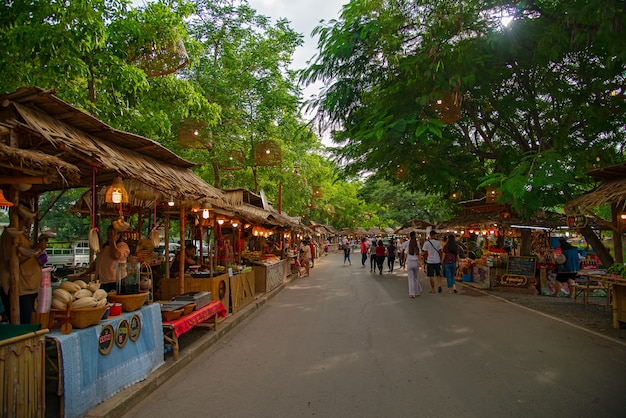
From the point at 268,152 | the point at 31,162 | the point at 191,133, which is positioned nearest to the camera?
the point at 31,162

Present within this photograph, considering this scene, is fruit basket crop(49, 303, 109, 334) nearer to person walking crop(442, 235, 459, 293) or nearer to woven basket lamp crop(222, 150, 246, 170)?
person walking crop(442, 235, 459, 293)

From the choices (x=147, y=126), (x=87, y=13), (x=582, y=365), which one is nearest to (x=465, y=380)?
(x=582, y=365)

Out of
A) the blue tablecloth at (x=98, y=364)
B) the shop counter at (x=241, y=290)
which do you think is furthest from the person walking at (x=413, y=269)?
the blue tablecloth at (x=98, y=364)

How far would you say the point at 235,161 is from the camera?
18750mm

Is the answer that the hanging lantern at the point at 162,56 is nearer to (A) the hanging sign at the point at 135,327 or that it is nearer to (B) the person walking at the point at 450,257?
(A) the hanging sign at the point at 135,327

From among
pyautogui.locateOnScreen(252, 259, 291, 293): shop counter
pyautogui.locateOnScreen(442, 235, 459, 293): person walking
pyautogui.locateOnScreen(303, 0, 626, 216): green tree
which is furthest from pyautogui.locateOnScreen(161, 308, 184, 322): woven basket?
pyautogui.locateOnScreen(442, 235, 459, 293): person walking

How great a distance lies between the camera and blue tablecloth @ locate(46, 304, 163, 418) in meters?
3.85

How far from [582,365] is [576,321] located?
370 cm

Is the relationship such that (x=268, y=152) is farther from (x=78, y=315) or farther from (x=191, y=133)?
(x=78, y=315)

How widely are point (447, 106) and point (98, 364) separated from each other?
7.76 meters

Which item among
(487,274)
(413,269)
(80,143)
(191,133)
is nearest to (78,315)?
(80,143)

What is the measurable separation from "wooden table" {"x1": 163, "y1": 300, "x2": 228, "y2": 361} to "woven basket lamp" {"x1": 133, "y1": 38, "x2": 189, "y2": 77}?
16.5ft

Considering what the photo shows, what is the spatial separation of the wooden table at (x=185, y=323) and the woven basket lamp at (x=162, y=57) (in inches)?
198

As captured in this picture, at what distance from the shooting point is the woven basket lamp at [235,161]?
17.1 m
